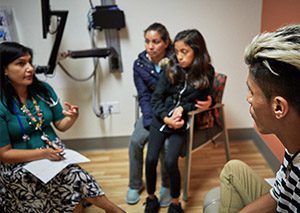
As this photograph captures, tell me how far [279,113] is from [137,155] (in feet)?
4.54

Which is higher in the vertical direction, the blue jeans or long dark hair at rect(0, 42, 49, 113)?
long dark hair at rect(0, 42, 49, 113)

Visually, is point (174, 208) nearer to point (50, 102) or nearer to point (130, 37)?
point (50, 102)

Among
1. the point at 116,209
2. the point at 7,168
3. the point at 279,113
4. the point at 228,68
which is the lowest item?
the point at 116,209

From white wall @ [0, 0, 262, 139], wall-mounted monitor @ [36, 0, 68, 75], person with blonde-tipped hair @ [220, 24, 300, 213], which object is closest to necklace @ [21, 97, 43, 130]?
wall-mounted monitor @ [36, 0, 68, 75]

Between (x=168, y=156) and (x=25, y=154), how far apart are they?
788mm

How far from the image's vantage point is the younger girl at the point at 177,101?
6.46 feet

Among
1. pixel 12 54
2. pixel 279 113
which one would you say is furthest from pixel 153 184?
pixel 279 113

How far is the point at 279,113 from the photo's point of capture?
0.88m

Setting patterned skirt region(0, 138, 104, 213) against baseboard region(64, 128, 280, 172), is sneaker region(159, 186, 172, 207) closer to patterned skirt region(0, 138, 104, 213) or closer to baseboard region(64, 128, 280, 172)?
patterned skirt region(0, 138, 104, 213)

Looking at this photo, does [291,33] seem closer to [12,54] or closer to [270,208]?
[270,208]

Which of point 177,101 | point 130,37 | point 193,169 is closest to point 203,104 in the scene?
point 177,101

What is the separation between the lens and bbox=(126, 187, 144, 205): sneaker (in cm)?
213

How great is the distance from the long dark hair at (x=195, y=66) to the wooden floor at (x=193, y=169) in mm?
724

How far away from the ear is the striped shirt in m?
0.14
